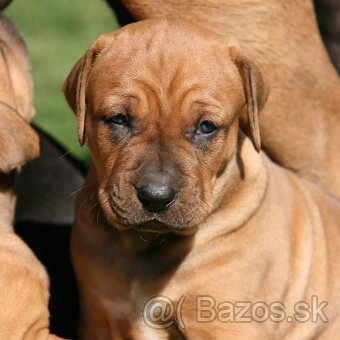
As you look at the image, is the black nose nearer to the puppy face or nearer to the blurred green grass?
the puppy face

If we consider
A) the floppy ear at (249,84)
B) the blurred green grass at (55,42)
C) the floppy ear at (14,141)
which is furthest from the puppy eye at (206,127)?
the blurred green grass at (55,42)

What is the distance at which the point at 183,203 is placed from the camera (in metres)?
4.05

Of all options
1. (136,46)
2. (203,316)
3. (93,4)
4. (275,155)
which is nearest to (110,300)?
(203,316)

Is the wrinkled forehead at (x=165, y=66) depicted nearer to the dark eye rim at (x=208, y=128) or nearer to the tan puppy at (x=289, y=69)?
the dark eye rim at (x=208, y=128)

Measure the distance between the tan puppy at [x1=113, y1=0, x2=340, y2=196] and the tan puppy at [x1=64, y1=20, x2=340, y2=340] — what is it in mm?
721

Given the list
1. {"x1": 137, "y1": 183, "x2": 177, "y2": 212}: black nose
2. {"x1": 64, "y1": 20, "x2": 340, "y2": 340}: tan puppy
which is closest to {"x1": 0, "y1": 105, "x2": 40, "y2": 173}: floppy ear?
{"x1": 64, "y1": 20, "x2": 340, "y2": 340}: tan puppy

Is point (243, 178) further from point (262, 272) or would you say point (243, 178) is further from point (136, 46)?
point (136, 46)

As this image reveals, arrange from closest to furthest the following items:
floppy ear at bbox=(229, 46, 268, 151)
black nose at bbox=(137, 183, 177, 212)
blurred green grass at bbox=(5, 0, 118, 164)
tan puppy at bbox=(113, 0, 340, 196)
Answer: black nose at bbox=(137, 183, 177, 212) < floppy ear at bbox=(229, 46, 268, 151) < tan puppy at bbox=(113, 0, 340, 196) < blurred green grass at bbox=(5, 0, 118, 164)

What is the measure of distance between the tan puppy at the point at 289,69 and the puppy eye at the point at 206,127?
4.75 ft

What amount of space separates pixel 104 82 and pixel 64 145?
1.72m

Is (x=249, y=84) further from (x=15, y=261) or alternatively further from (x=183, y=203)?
(x=15, y=261)

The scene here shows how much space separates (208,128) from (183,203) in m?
0.39

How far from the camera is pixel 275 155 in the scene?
589 cm

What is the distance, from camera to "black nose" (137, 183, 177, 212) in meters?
3.96
